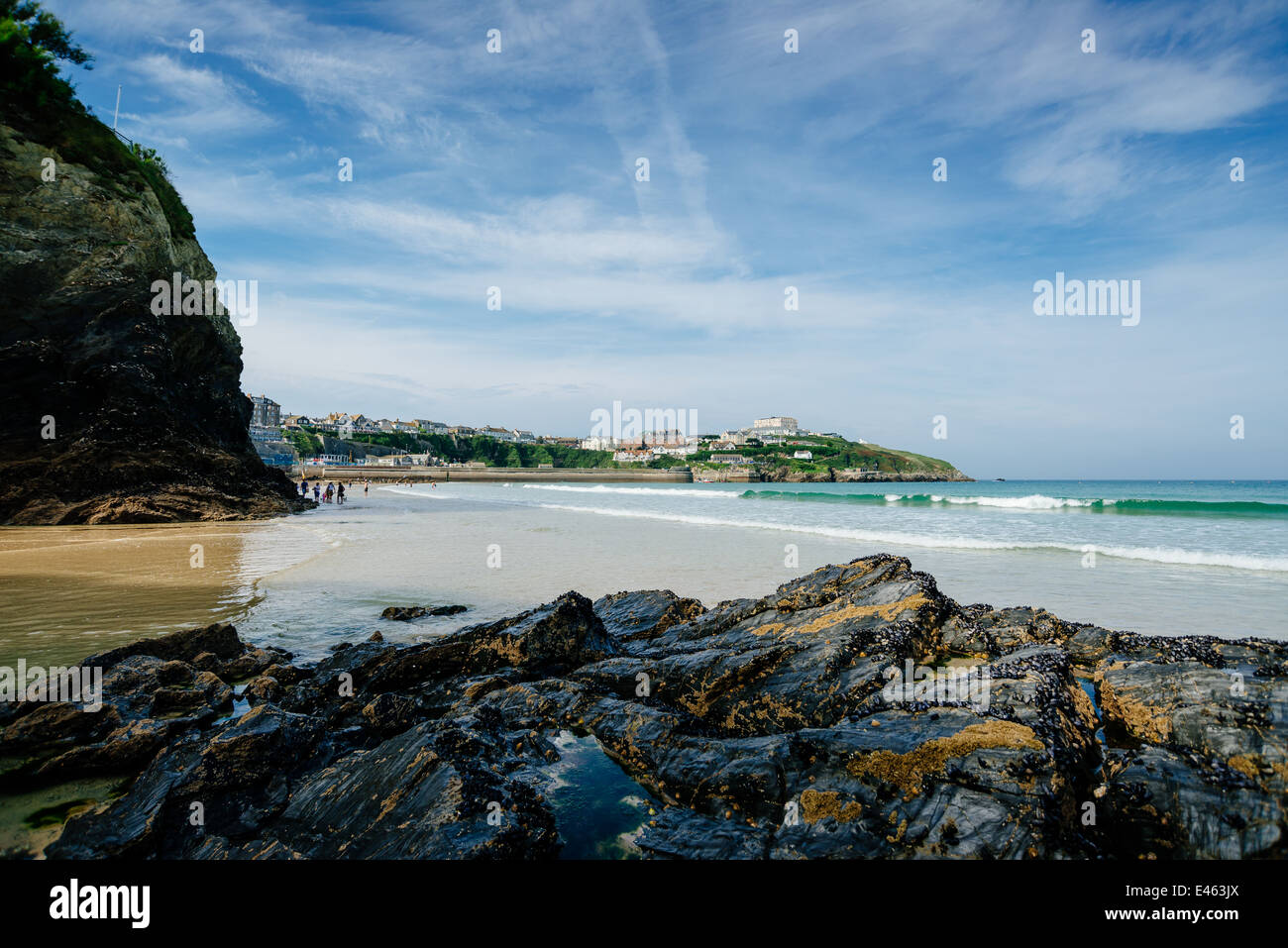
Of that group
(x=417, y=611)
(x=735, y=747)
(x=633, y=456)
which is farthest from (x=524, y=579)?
(x=633, y=456)

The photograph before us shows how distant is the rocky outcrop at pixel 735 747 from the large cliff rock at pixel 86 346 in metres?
26.2

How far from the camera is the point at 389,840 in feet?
10.5

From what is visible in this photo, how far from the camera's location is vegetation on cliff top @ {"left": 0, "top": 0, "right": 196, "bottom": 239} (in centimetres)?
2598

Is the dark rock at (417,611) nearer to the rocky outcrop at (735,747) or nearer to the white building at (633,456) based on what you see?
the rocky outcrop at (735,747)

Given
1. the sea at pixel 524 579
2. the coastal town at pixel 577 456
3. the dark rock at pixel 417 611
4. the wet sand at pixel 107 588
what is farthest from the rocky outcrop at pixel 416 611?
the coastal town at pixel 577 456

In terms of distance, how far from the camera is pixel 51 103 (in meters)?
27.7

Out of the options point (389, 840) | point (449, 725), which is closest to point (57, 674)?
point (449, 725)

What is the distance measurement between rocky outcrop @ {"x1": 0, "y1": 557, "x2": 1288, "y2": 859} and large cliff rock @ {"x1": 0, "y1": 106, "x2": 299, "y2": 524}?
26.2 m

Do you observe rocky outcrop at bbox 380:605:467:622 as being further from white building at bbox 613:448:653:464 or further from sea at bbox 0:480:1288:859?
white building at bbox 613:448:653:464

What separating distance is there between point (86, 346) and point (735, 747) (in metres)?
Answer: 33.1

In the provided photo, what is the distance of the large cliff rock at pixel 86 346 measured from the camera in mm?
24484

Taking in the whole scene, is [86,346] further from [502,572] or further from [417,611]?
[417,611]
